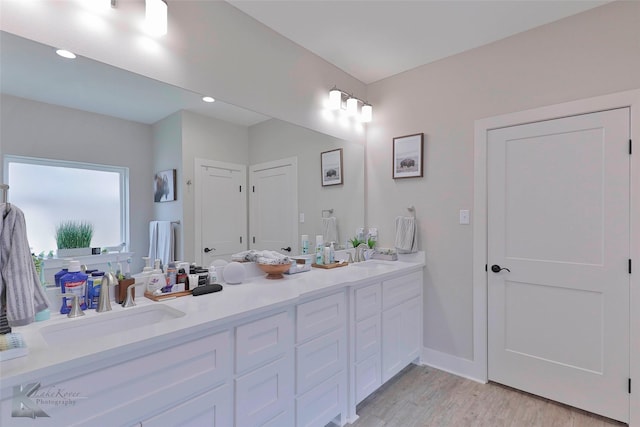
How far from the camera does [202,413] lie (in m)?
1.18

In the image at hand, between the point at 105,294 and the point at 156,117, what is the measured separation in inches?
36.5

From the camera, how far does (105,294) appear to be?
4.31 ft

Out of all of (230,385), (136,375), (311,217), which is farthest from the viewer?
(311,217)

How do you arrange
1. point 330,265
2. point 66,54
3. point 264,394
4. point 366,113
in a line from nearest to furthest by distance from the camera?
point 66,54
point 264,394
point 330,265
point 366,113

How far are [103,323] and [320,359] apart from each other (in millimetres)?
1069

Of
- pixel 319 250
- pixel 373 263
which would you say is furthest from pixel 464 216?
pixel 319 250

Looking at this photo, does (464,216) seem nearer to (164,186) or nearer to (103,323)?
(164,186)

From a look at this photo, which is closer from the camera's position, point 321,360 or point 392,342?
point 321,360

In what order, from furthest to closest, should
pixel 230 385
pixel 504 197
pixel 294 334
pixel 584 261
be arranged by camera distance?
pixel 504 197
pixel 584 261
pixel 294 334
pixel 230 385

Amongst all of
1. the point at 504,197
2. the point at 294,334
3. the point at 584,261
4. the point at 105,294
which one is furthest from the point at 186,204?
the point at 584,261

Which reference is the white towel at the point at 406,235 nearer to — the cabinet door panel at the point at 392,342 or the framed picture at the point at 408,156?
the framed picture at the point at 408,156

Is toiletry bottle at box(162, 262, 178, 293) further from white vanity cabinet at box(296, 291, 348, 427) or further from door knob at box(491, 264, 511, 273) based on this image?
door knob at box(491, 264, 511, 273)

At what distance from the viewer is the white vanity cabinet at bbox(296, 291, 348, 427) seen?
5.26 feet

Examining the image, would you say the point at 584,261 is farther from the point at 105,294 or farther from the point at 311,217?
the point at 105,294
